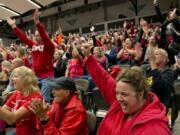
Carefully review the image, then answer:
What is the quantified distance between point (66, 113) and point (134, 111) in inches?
33.4

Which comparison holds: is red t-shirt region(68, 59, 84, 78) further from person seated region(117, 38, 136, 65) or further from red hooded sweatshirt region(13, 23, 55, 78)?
red hooded sweatshirt region(13, 23, 55, 78)

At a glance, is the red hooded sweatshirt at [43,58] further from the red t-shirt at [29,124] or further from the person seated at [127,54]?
the red t-shirt at [29,124]

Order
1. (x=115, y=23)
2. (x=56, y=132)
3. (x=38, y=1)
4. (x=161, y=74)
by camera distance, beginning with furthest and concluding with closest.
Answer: (x=115, y=23) < (x=38, y=1) < (x=161, y=74) < (x=56, y=132)

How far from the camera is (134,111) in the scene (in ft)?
7.27

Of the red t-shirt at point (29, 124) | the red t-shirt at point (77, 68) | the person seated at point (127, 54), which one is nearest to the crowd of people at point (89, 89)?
the red t-shirt at point (29, 124)

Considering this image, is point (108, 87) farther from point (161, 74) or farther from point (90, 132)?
point (161, 74)

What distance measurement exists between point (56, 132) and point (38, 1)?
43.7ft

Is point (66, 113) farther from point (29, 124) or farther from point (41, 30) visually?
point (41, 30)

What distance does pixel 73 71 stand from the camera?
7.05 m

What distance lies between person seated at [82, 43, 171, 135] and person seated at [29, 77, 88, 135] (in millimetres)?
428

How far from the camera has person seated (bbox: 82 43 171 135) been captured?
204 centimetres

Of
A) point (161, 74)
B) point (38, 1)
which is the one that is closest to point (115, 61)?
point (161, 74)

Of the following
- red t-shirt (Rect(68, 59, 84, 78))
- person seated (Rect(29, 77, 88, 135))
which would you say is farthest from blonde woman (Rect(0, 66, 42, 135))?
red t-shirt (Rect(68, 59, 84, 78))

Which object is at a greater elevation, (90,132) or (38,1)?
(38,1)
